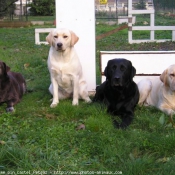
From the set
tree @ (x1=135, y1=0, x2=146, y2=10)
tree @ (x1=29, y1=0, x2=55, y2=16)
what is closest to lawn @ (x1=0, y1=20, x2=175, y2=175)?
tree @ (x1=135, y1=0, x2=146, y2=10)

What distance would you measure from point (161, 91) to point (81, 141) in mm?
1846

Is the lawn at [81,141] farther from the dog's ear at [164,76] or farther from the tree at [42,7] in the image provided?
the tree at [42,7]

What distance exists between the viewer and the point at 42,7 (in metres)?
32.9

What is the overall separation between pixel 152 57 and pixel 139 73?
36cm

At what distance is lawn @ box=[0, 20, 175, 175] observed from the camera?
333cm

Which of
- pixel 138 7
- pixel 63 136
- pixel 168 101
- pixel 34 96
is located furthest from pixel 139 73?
pixel 138 7

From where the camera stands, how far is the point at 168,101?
201 inches

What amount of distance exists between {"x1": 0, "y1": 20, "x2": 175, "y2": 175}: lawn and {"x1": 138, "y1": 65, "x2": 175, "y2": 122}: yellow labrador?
0.18 metres

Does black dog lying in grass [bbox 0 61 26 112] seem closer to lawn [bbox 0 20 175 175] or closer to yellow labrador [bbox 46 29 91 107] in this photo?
lawn [bbox 0 20 175 175]

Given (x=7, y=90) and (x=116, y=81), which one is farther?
(x=7, y=90)

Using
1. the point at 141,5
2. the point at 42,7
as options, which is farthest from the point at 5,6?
the point at 141,5

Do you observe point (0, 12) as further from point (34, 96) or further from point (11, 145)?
point (11, 145)

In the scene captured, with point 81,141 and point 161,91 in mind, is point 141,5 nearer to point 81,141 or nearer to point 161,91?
point 161,91

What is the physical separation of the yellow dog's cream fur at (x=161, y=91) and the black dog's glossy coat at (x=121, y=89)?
360 mm
